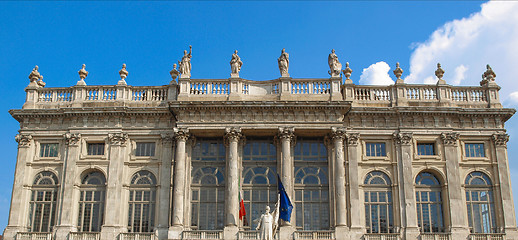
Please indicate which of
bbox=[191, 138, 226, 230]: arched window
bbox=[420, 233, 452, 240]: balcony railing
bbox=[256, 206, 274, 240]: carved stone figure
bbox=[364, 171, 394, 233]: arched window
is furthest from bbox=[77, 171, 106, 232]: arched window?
bbox=[420, 233, 452, 240]: balcony railing

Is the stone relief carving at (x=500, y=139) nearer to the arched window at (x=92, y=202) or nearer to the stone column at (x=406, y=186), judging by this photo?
the stone column at (x=406, y=186)

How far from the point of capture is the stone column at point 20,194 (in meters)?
30.9

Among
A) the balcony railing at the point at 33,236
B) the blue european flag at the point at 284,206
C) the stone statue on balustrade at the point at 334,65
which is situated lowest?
the balcony railing at the point at 33,236

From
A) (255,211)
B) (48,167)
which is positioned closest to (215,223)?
(255,211)

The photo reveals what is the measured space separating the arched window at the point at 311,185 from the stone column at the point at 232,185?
3.25 meters

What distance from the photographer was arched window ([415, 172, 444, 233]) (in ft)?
101

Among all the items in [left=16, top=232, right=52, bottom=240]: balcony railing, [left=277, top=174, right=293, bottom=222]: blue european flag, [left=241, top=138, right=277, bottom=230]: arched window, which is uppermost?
[left=241, top=138, right=277, bottom=230]: arched window

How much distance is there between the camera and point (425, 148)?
106 ft

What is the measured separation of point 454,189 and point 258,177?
1029 cm

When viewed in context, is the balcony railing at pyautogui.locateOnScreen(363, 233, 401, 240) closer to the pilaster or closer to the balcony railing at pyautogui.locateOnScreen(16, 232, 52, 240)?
the pilaster

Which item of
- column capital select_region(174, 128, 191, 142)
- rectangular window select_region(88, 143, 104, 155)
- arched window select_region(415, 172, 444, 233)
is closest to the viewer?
arched window select_region(415, 172, 444, 233)

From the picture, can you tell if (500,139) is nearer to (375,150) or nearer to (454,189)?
(454,189)

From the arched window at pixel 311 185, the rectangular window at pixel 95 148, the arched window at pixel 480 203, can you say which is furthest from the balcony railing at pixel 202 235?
the arched window at pixel 480 203

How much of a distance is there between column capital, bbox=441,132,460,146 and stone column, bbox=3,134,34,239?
2242cm
